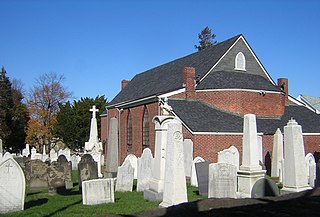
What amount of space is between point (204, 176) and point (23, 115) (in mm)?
46495

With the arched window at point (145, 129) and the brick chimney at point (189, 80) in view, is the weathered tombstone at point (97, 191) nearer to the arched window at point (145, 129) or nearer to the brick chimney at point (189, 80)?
the brick chimney at point (189, 80)

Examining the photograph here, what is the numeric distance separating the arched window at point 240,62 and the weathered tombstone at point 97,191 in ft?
72.2

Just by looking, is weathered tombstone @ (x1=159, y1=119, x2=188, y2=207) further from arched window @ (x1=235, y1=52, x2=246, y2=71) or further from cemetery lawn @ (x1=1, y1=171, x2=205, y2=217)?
arched window @ (x1=235, y1=52, x2=246, y2=71)

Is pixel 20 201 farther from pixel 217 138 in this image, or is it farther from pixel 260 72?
pixel 260 72

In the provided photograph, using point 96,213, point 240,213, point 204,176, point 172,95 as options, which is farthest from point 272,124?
point 240,213

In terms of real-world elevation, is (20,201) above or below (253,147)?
below

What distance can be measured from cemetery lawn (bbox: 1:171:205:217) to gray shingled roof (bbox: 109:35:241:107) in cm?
1620

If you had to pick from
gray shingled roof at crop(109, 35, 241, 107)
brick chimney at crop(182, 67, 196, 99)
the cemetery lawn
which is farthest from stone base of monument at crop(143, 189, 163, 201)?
gray shingled roof at crop(109, 35, 241, 107)

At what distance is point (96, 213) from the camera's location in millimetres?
9477

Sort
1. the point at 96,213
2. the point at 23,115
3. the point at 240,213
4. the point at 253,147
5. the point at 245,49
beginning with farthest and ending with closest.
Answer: the point at 23,115 < the point at 245,49 < the point at 253,147 < the point at 96,213 < the point at 240,213

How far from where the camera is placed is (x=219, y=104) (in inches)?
1086

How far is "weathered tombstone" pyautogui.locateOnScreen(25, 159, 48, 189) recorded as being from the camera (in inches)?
615

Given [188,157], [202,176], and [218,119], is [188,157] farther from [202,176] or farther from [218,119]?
[218,119]

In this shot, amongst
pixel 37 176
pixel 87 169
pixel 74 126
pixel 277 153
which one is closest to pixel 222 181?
pixel 87 169
